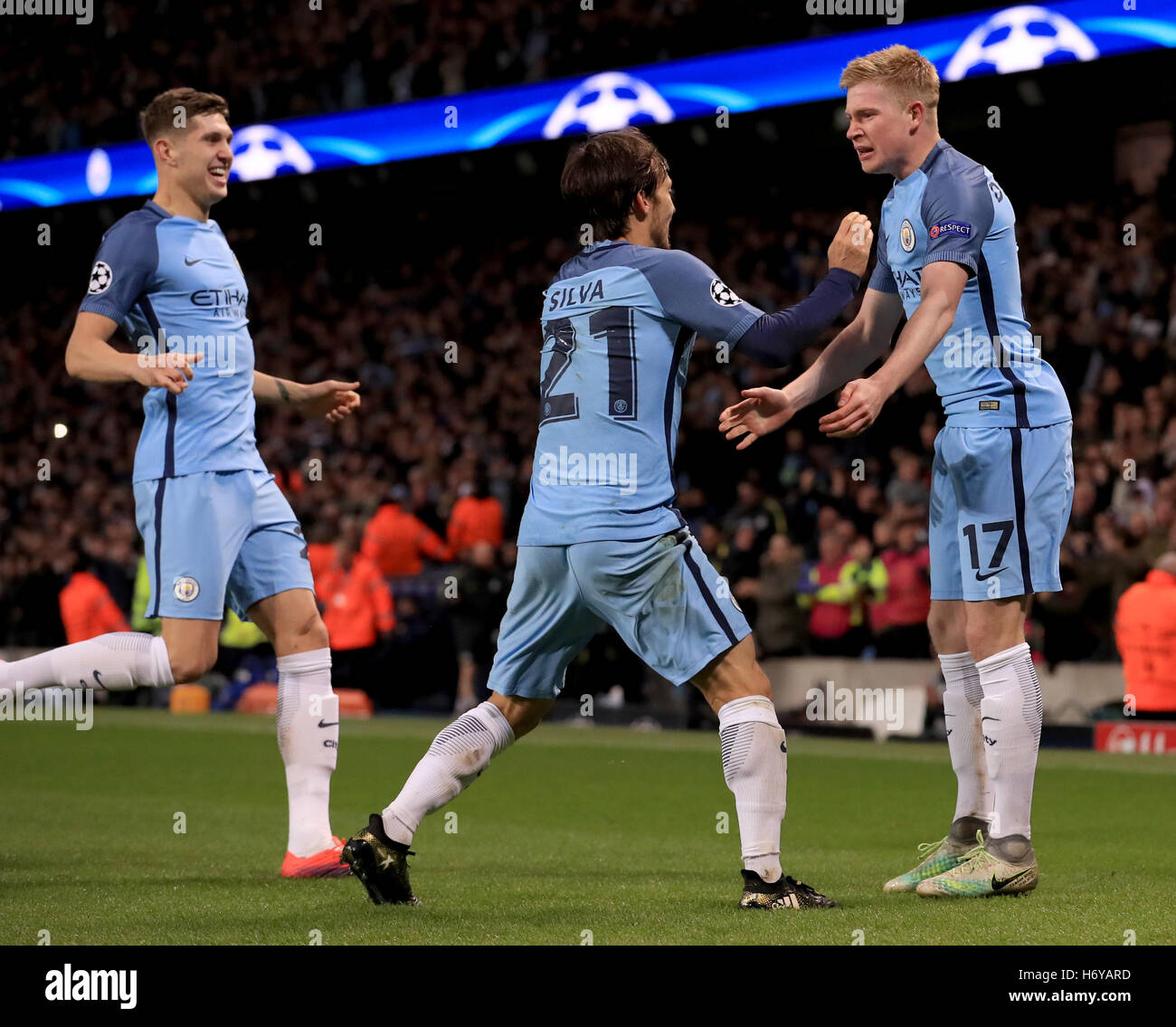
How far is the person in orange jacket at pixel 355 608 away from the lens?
14930 millimetres

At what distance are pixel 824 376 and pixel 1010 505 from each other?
2.24 ft

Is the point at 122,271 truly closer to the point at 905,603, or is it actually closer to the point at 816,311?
the point at 816,311

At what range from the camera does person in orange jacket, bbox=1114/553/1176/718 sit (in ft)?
35.6

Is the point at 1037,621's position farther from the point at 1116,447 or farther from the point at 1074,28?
the point at 1074,28

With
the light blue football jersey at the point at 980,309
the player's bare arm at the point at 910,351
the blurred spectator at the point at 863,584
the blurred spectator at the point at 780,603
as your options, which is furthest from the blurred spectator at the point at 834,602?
the player's bare arm at the point at 910,351

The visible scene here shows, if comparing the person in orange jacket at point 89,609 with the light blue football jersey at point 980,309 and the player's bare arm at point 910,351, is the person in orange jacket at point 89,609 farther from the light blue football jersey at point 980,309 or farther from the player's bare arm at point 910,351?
the player's bare arm at point 910,351

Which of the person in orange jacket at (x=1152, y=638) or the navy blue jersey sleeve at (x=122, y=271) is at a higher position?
the navy blue jersey sleeve at (x=122, y=271)

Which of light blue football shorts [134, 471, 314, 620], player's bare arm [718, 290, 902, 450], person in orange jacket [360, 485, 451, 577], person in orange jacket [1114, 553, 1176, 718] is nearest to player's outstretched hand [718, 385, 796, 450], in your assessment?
player's bare arm [718, 290, 902, 450]

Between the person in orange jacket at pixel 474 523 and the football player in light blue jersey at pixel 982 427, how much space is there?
10.4 meters

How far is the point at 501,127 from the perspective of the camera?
63.2 feet

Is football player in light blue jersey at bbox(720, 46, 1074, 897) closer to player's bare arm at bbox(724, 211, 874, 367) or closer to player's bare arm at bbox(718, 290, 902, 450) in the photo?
player's bare arm at bbox(718, 290, 902, 450)

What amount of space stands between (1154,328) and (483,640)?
6676mm

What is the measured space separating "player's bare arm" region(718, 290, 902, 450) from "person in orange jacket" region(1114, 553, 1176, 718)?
617 cm

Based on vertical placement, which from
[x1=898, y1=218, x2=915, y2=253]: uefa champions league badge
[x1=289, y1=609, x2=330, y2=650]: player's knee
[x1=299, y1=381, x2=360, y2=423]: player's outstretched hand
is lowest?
[x1=289, y1=609, x2=330, y2=650]: player's knee
